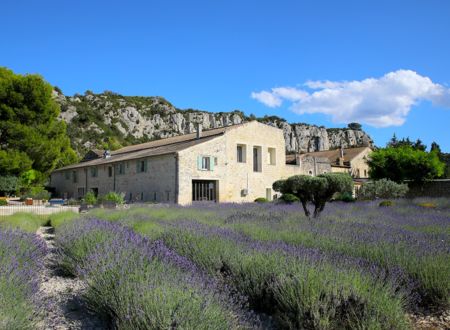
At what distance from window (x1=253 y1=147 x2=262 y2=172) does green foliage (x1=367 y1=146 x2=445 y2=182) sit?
8761mm

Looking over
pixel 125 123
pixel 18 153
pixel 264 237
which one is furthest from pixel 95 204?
pixel 125 123

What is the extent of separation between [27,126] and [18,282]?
29005 millimetres

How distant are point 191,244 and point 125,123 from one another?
68.4m

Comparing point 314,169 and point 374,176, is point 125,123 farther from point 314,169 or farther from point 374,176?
point 374,176

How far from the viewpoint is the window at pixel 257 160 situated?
104 feet

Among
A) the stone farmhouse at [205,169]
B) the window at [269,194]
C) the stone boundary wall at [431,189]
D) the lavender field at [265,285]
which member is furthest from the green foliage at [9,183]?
the stone boundary wall at [431,189]

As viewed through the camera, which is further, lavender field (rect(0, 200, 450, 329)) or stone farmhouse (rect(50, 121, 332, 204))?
stone farmhouse (rect(50, 121, 332, 204))

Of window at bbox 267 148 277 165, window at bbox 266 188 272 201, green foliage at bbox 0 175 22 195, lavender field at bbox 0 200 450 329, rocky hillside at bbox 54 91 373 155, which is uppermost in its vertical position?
rocky hillside at bbox 54 91 373 155

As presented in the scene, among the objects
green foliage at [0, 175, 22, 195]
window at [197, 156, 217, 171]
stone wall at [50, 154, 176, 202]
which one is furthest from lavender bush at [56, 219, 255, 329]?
green foliage at [0, 175, 22, 195]

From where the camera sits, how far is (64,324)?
399cm

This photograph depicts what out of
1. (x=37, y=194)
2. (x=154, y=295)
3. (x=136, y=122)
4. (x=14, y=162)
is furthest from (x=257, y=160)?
(x=136, y=122)

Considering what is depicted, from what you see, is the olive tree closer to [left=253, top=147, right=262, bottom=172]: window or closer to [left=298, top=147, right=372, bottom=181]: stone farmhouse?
[left=253, top=147, right=262, bottom=172]: window

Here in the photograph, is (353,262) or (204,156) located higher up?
(204,156)

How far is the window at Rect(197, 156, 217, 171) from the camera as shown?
88.1 ft
